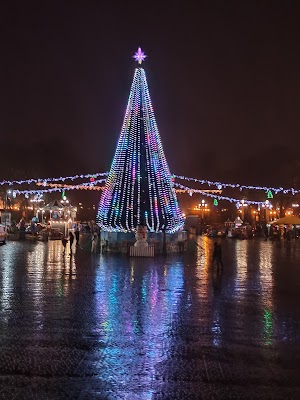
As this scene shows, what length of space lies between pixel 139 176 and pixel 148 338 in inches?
968

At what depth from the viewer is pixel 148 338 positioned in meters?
9.09

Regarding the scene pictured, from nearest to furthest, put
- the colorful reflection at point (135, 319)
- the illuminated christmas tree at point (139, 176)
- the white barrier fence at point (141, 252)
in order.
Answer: the colorful reflection at point (135, 319) < the white barrier fence at point (141, 252) < the illuminated christmas tree at point (139, 176)

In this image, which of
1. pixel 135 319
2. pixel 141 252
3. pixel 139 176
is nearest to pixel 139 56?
pixel 139 176

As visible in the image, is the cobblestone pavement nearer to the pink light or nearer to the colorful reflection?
the colorful reflection

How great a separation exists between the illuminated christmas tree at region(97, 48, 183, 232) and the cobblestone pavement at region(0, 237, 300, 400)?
1521 cm

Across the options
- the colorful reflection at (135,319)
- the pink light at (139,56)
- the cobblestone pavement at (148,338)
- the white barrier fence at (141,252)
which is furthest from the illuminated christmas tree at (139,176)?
the cobblestone pavement at (148,338)

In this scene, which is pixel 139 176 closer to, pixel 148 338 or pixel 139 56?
pixel 139 56

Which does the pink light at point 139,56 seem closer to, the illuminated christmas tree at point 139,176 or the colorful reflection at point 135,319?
the illuminated christmas tree at point 139,176

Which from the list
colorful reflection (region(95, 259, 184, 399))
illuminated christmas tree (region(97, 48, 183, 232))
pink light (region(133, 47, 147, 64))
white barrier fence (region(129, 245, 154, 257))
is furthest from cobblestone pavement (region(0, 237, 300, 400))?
pink light (region(133, 47, 147, 64))

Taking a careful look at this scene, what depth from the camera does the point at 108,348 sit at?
838 cm

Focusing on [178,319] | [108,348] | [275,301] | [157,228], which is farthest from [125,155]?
[108,348]

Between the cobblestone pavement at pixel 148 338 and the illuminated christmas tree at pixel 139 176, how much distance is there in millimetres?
15208

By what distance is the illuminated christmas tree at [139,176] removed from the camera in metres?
33.4

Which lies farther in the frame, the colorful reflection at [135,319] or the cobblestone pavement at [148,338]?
the colorful reflection at [135,319]
